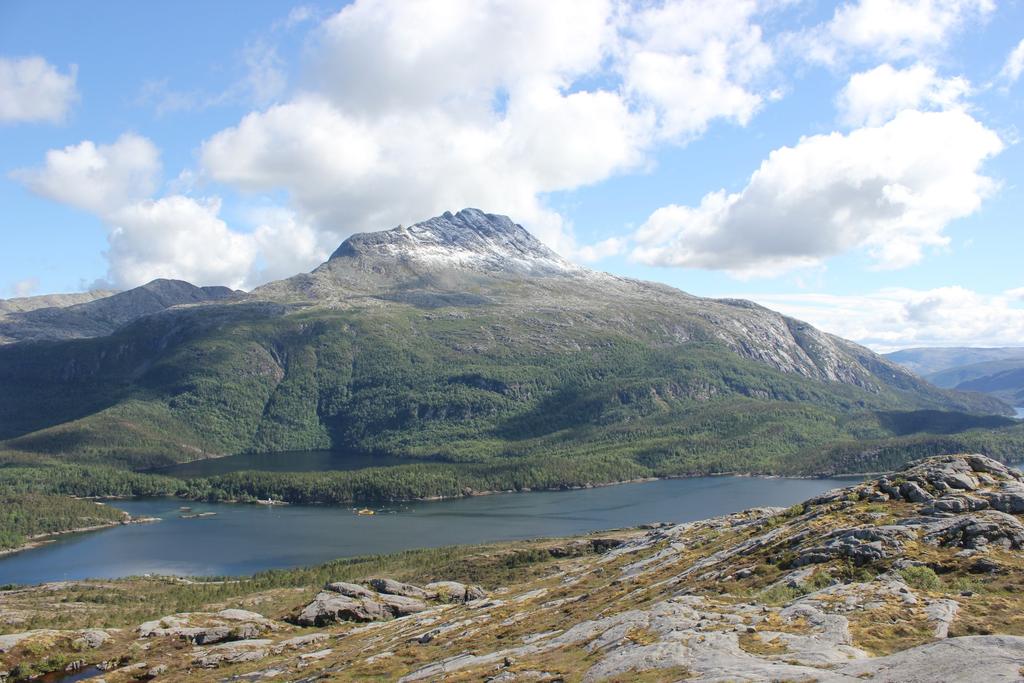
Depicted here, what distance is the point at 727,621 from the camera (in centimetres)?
3553

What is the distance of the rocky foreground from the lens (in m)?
29.0

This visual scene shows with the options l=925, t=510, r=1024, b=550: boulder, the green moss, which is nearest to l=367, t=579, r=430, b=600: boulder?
l=925, t=510, r=1024, b=550: boulder

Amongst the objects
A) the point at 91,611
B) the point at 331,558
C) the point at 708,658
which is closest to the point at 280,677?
the point at 708,658

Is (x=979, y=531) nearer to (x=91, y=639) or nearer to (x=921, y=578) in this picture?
(x=921, y=578)

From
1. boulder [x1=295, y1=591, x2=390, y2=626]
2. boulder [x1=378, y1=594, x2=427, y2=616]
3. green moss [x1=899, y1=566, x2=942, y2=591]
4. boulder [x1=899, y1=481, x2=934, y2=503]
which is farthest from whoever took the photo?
boulder [x1=378, y1=594, x2=427, y2=616]

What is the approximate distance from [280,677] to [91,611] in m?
75.2

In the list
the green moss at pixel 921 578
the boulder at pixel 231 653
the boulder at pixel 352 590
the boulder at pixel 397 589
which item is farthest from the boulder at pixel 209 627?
the green moss at pixel 921 578

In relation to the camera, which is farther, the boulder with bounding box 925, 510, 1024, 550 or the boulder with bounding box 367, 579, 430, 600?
the boulder with bounding box 367, 579, 430, 600

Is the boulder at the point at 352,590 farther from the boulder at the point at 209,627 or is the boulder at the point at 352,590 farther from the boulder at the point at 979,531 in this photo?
the boulder at the point at 979,531

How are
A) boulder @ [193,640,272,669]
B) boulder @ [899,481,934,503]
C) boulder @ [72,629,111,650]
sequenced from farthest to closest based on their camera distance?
boulder @ [72,629,111,650] → boulder @ [193,640,272,669] → boulder @ [899,481,934,503]

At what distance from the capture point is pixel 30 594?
127688mm

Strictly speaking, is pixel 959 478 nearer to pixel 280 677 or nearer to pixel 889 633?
pixel 889 633

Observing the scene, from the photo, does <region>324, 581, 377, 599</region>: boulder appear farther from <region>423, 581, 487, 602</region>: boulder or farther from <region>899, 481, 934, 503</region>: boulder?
<region>899, 481, 934, 503</region>: boulder

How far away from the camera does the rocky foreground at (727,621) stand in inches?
1142
